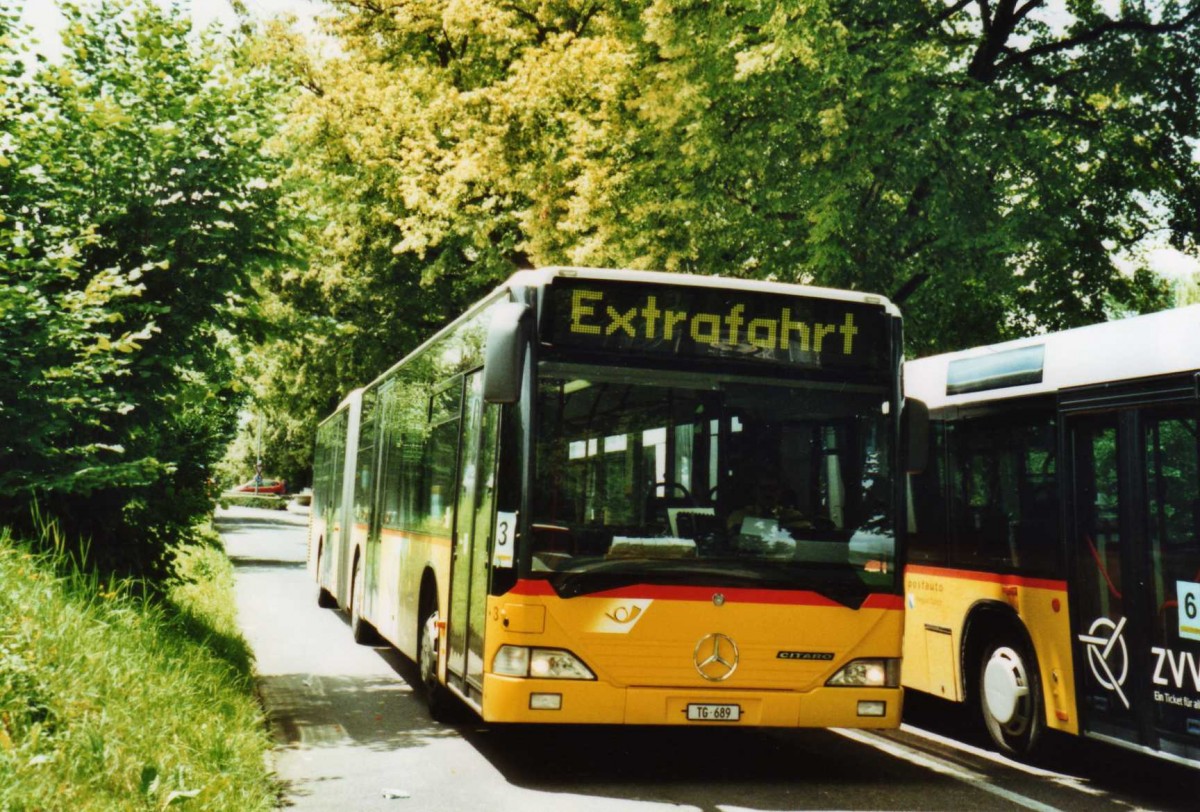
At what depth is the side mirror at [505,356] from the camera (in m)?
7.26

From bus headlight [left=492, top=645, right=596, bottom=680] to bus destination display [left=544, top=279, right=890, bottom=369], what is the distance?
5.95 ft

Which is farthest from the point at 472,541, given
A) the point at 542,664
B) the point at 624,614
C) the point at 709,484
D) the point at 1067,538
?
the point at 1067,538

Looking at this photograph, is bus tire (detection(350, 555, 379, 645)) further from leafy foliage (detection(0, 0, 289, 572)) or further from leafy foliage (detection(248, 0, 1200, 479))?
leafy foliage (detection(0, 0, 289, 572))

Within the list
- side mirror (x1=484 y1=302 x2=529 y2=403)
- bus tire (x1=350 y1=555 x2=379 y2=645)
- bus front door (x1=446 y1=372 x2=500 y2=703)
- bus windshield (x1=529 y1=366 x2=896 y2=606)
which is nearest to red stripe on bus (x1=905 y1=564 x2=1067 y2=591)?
bus windshield (x1=529 y1=366 x2=896 y2=606)

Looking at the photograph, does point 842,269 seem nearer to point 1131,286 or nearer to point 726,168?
point 726,168

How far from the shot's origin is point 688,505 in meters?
7.60

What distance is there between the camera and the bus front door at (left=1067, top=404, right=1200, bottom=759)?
24.4 feet

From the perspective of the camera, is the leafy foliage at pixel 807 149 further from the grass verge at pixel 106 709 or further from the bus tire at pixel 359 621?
the grass verge at pixel 106 709

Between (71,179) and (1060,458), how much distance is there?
7.40m

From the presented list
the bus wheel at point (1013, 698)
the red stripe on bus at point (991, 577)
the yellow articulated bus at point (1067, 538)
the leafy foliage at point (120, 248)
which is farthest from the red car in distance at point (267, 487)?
the bus wheel at point (1013, 698)

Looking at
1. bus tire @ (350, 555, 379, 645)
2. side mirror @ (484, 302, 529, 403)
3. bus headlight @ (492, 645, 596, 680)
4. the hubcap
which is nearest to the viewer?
side mirror @ (484, 302, 529, 403)

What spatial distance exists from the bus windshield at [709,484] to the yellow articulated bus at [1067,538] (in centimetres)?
149

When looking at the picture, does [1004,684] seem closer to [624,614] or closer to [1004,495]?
[1004,495]

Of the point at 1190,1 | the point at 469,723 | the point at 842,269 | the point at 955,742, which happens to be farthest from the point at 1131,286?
the point at 469,723
